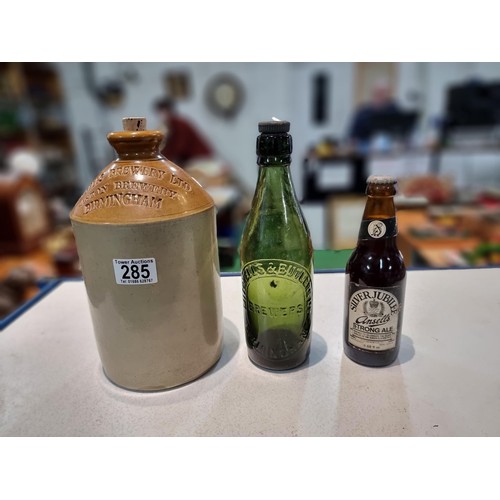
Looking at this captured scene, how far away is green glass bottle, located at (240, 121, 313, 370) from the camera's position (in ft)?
1.96

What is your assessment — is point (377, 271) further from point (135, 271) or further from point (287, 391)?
point (135, 271)

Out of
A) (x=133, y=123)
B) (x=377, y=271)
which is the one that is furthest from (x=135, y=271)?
(x=377, y=271)

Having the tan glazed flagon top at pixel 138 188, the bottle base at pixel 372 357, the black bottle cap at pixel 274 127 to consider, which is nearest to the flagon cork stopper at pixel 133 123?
the tan glazed flagon top at pixel 138 188

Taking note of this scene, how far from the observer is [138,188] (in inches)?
20.1

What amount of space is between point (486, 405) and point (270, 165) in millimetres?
461

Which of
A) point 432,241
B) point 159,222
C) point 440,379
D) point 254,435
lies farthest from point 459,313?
point 432,241

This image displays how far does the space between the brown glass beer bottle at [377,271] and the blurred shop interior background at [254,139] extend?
481mm

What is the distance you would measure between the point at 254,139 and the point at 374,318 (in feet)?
6.14

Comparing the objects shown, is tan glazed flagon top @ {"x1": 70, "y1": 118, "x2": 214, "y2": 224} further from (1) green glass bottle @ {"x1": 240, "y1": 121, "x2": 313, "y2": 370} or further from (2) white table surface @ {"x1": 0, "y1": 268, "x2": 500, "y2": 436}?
(2) white table surface @ {"x1": 0, "y1": 268, "x2": 500, "y2": 436}

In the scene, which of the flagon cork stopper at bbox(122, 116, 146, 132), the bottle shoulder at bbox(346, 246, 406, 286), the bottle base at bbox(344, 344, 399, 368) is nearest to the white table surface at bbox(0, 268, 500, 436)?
the bottle base at bbox(344, 344, 399, 368)

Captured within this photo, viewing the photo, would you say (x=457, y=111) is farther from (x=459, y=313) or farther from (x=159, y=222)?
(x=159, y=222)

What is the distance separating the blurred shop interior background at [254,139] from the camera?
196 centimetres

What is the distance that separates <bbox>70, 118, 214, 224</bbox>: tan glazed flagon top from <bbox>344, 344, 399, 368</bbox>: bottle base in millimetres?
338

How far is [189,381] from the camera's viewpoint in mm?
610
